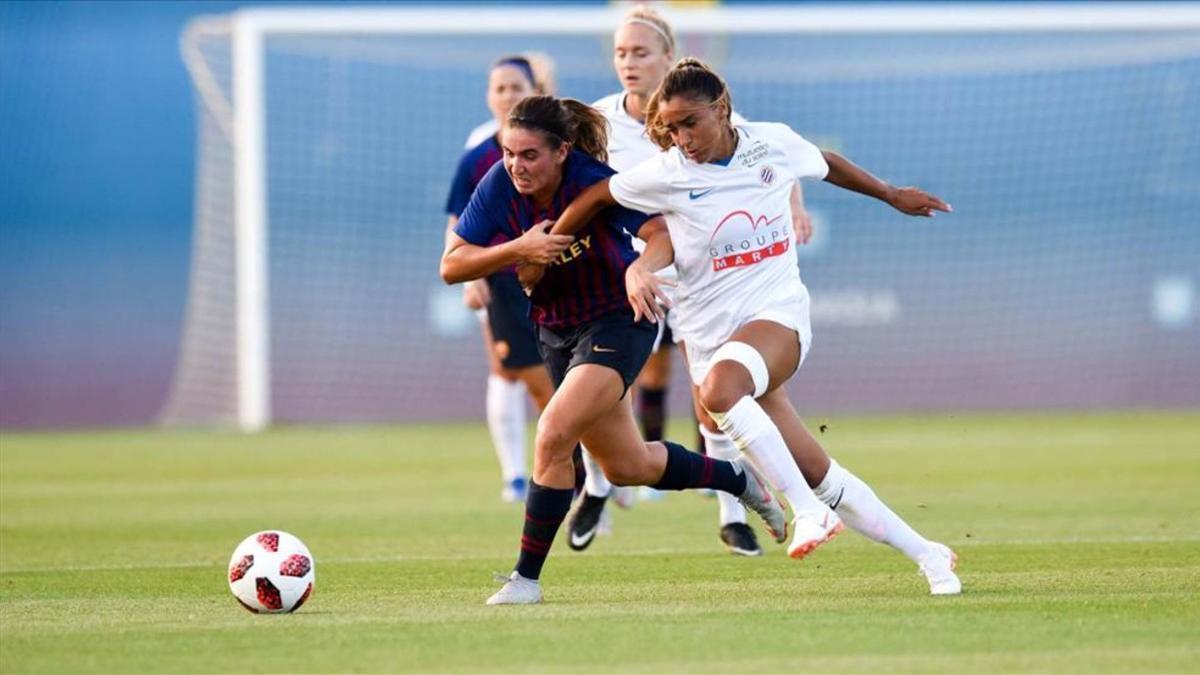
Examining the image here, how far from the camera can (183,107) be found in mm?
20891

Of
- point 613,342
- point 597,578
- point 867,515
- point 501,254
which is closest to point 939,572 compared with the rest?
point 867,515

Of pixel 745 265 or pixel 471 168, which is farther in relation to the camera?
pixel 471 168

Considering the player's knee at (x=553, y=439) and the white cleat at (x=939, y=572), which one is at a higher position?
the player's knee at (x=553, y=439)

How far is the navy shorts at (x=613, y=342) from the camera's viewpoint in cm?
670

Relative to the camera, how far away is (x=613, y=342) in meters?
6.73

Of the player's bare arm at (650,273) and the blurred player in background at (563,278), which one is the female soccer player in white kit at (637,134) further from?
the player's bare arm at (650,273)

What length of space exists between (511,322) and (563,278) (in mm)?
4090

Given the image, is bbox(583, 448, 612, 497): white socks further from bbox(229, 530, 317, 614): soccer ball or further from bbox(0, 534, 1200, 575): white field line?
bbox(229, 530, 317, 614): soccer ball

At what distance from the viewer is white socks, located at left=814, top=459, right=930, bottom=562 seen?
662 cm


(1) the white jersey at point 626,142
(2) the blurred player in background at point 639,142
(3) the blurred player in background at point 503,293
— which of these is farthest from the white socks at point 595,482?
(3) the blurred player in background at point 503,293

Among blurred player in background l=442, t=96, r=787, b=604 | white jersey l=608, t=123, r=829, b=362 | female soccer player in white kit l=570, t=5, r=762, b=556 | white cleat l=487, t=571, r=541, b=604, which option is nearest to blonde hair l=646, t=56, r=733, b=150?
white jersey l=608, t=123, r=829, b=362

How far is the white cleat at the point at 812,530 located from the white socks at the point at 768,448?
59mm

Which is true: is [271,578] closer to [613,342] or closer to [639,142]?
[613,342]

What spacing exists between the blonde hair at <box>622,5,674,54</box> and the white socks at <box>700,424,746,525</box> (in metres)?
1.81
